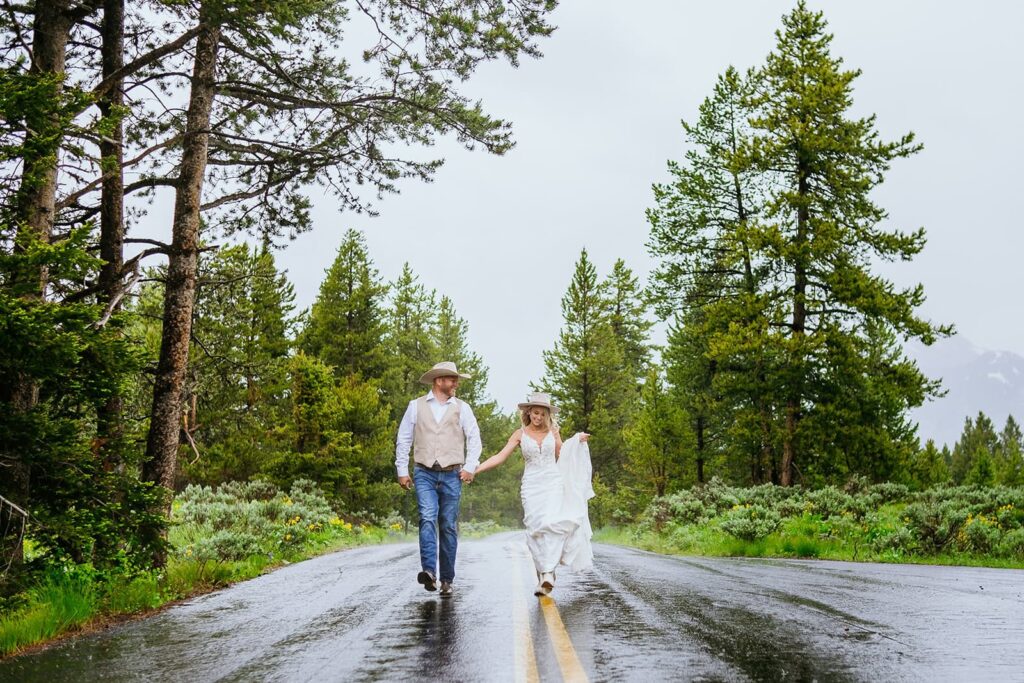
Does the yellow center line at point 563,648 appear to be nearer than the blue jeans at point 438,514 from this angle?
Yes

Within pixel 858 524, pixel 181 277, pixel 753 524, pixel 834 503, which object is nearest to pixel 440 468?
pixel 181 277

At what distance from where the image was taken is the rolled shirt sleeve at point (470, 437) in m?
8.75

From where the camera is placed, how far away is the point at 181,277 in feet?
38.6

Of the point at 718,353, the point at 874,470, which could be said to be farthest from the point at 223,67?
the point at 874,470

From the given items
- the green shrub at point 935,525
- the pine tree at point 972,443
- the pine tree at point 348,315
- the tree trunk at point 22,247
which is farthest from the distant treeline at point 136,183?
the pine tree at point 972,443

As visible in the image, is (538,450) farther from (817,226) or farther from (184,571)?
(817,226)

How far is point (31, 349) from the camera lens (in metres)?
6.55

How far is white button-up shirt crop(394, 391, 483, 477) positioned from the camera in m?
8.73

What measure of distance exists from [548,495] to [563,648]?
3460mm

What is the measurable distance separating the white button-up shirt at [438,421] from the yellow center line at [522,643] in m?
1.43

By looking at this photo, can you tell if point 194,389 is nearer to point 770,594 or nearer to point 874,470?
point 770,594

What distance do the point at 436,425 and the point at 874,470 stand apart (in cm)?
2574

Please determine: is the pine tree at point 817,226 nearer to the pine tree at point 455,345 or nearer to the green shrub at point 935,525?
the green shrub at point 935,525

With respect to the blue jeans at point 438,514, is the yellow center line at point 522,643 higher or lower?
lower
